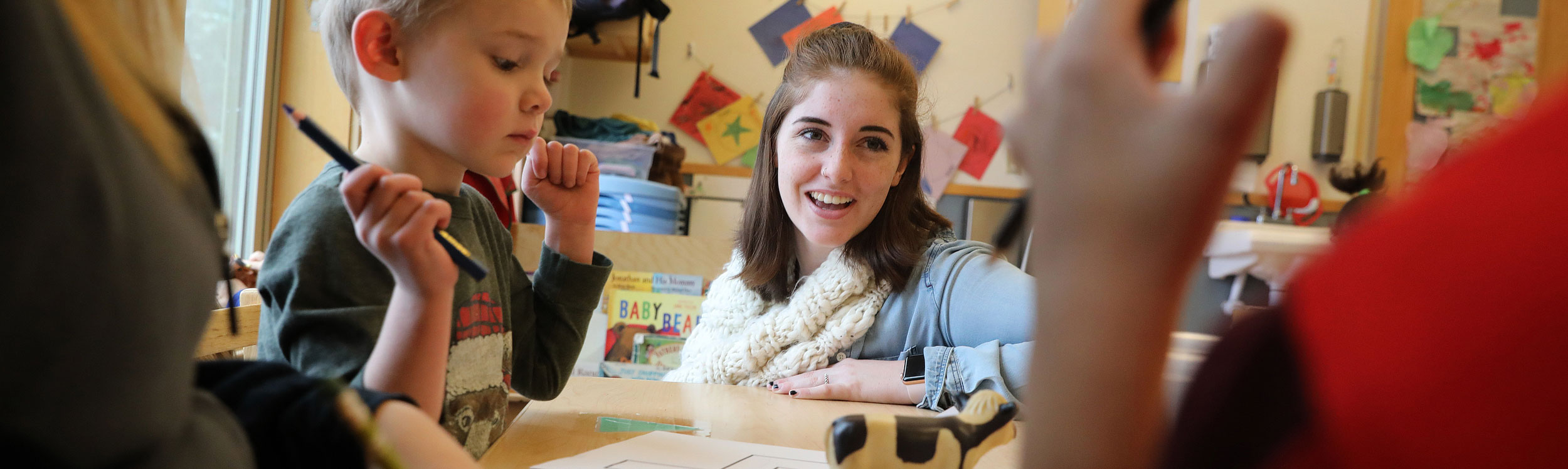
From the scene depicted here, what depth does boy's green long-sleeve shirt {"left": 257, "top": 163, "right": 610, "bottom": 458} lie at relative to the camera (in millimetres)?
568

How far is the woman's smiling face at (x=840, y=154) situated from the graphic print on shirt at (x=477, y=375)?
615 millimetres

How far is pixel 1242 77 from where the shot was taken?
22cm

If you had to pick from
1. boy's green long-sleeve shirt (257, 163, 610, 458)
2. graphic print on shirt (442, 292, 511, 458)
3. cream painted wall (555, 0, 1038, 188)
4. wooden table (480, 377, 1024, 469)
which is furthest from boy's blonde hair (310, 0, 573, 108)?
cream painted wall (555, 0, 1038, 188)

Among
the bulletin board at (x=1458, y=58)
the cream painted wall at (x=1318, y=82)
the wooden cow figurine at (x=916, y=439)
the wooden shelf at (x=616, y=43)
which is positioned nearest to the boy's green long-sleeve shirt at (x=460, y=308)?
the wooden cow figurine at (x=916, y=439)

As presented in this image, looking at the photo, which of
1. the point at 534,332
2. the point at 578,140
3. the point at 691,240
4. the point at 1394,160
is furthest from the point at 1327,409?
the point at 1394,160

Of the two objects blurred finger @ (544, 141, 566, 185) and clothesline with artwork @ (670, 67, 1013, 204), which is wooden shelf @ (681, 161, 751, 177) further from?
blurred finger @ (544, 141, 566, 185)

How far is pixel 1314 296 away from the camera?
8.2 inches

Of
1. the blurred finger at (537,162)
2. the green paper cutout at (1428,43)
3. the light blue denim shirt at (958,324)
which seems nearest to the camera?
the blurred finger at (537,162)

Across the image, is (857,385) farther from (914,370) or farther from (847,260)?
(847,260)

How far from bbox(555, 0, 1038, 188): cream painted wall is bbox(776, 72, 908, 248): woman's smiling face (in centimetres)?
154

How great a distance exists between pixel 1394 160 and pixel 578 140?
2.42m

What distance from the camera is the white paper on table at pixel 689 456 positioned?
1.93 ft

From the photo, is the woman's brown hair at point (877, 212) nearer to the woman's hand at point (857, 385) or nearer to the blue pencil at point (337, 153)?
the woman's hand at point (857, 385)

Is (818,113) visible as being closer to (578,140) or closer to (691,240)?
(691,240)
